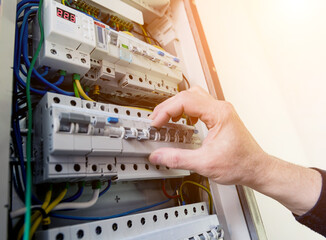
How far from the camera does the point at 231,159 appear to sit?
0.69 m

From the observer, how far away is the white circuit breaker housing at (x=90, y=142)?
1.86ft

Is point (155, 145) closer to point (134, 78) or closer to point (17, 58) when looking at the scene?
point (134, 78)

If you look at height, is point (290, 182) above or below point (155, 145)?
below

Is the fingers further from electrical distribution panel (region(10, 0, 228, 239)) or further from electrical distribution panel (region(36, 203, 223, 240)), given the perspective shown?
electrical distribution panel (region(36, 203, 223, 240))

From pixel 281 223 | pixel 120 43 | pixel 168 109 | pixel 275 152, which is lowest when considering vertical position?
pixel 281 223

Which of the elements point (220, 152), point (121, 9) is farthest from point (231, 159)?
point (121, 9)

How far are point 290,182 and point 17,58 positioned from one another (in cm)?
101

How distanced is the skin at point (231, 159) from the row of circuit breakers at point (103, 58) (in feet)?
0.75

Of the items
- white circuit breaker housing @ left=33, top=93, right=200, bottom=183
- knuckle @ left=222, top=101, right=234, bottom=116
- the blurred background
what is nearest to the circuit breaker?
white circuit breaker housing @ left=33, top=93, right=200, bottom=183

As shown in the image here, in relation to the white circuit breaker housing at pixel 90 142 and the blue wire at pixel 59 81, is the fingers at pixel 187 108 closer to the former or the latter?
the white circuit breaker housing at pixel 90 142

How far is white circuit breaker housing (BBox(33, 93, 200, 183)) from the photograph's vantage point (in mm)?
567

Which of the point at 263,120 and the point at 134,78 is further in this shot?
the point at 263,120

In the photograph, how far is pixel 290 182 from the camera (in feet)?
2.50

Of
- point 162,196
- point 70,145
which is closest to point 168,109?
point 70,145
